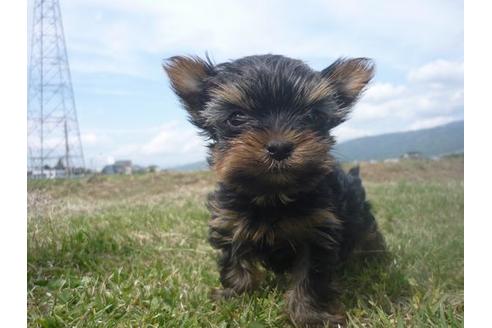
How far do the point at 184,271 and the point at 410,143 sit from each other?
138 cm

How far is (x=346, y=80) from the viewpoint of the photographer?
7.84 ft

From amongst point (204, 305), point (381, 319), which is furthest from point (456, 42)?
point (204, 305)

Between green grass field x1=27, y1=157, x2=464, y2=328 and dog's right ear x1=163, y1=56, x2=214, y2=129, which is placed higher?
dog's right ear x1=163, y1=56, x2=214, y2=129

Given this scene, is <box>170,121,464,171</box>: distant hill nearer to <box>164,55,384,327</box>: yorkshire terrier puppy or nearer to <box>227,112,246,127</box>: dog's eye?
<box>164,55,384,327</box>: yorkshire terrier puppy

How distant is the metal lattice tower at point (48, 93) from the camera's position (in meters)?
2.01

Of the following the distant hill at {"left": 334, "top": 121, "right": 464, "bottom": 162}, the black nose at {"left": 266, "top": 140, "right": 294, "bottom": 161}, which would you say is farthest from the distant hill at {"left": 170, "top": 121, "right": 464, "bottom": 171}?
the black nose at {"left": 266, "top": 140, "right": 294, "bottom": 161}

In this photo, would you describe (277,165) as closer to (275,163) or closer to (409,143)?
(275,163)

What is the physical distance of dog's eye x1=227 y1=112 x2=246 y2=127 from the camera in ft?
7.17

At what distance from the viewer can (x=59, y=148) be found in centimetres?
210

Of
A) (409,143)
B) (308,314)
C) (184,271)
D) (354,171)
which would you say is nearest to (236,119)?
(409,143)

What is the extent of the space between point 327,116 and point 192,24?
2.37 ft

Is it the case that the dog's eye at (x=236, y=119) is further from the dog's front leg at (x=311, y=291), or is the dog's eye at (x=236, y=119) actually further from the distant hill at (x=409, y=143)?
the dog's front leg at (x=311, y=291)

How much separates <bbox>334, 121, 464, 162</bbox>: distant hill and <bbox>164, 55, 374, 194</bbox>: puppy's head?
18 centimetres
